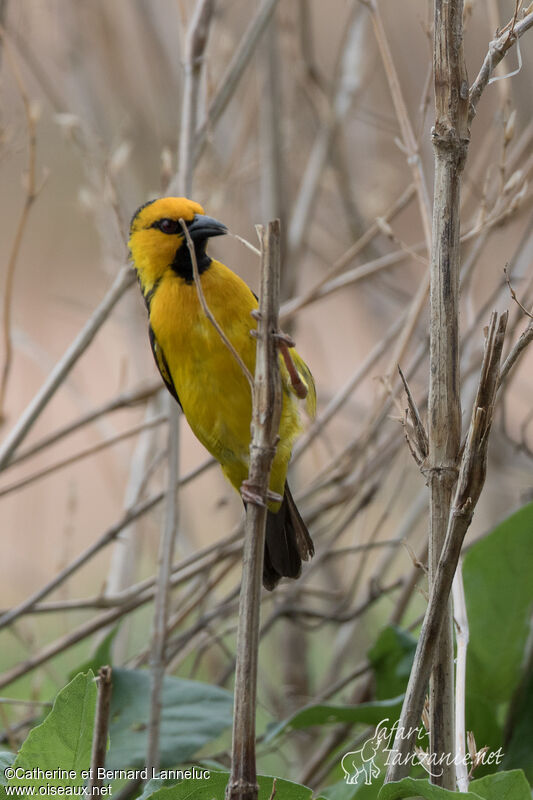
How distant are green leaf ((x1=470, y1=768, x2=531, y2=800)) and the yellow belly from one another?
868 mm

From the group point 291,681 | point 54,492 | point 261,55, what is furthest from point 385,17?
point 54,492

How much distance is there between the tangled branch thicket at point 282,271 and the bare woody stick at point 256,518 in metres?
0.20

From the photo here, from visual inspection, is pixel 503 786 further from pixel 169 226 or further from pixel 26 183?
pixel 26 183

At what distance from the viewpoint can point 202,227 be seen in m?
1.88

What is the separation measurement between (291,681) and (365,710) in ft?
4.87

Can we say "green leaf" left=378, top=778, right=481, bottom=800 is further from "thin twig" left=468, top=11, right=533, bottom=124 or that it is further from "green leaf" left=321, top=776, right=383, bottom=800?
"thin twig" left=468, top=11, right=533, bottom=124

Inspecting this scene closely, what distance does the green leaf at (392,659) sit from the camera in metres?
1.83

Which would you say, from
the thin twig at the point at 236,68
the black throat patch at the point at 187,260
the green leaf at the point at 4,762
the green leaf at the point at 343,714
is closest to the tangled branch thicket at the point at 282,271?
the thin twig at the point at 236,68

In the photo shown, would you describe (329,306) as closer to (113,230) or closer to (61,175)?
(61,175)

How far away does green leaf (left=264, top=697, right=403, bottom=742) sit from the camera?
1602 mm

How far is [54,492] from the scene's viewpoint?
21.3ft

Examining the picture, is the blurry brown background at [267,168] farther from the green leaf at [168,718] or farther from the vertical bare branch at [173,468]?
the green leaf at [168,718]

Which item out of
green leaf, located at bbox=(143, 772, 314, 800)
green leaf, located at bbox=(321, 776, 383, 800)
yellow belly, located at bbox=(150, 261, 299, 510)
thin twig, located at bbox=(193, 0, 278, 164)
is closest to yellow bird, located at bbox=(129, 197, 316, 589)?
yellow belly, located at bbox=(150, 261, 299, 510)

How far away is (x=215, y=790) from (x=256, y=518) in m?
0.35
